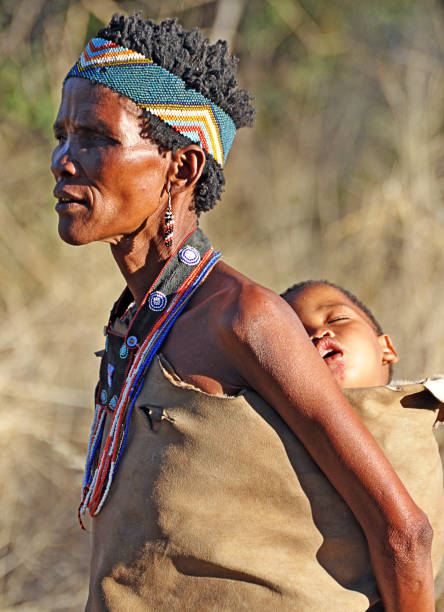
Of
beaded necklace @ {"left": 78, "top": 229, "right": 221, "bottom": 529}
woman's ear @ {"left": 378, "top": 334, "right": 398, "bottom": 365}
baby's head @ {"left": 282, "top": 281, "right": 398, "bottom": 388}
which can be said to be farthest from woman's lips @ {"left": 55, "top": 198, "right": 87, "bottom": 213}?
woman's ear @ {"left": 378, "top": 334, "right": 398, "bottom": 365}

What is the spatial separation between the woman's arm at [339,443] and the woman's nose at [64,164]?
57 centimetres

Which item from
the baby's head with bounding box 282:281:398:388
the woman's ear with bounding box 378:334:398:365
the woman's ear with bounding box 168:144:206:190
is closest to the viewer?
the woman's ear with bounding box 168:144:206:190

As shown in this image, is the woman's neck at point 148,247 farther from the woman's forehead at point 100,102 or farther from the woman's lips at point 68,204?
the woman's forehead at point 100,102

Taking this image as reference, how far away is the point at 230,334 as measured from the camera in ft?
5.32

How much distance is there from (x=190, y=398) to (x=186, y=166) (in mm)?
636

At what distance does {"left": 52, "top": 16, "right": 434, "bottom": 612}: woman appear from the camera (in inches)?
62.8

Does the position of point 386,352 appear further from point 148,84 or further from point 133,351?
point 148,84

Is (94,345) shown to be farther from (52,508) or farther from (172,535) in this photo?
(172,535)

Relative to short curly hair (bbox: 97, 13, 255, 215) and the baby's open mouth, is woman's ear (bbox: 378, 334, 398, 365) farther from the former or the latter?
short curly hair (bbox: 97, 13, 255, 215)

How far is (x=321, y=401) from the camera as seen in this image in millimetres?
1580

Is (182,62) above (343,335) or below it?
above

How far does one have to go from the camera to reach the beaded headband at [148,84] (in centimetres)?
186

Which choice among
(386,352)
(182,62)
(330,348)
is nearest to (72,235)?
(182,62)

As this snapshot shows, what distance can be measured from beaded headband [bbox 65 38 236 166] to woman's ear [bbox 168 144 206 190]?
0.03 m
